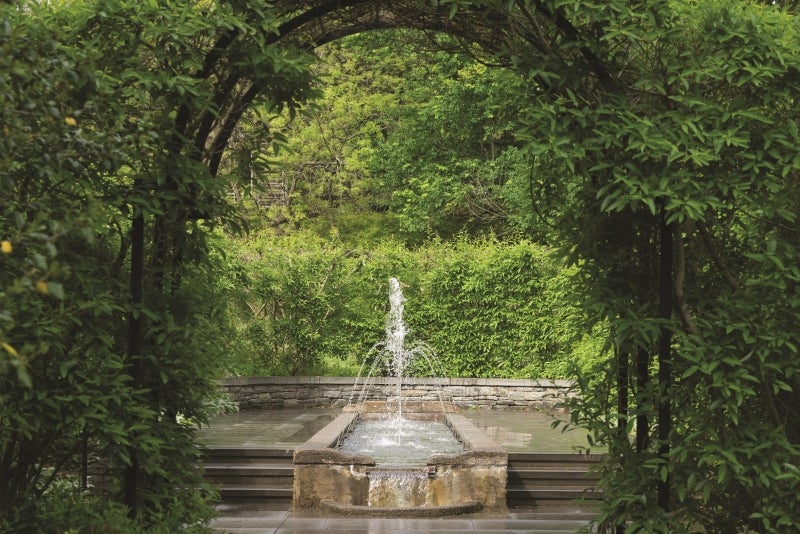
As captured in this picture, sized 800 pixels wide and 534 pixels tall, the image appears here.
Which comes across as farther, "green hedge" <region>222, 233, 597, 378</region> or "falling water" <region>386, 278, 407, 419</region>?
"falling water" <region>386, 278, 407, 419</region>

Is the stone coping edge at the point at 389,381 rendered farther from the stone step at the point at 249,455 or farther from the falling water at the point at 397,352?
the stone step at the point at 249,455

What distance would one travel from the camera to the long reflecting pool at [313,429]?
35.6 ft

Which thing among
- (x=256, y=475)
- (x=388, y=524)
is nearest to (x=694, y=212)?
(x=388, y=524)

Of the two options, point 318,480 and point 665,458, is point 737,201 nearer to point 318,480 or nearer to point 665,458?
point 665,458

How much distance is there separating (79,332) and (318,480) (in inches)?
175

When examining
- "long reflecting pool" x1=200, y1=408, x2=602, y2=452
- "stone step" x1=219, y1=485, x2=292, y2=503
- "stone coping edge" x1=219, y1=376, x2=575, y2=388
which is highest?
"stone coping edge" x1=219, y1=376, x2=575, y2=388

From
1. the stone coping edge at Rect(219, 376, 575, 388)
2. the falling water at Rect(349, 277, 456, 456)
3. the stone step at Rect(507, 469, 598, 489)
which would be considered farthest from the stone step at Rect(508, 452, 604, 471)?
the falling water at Rect(349, 277, 456, 456)

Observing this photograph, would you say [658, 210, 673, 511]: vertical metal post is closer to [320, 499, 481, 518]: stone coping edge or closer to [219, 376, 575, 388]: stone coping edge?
[320, 499, 481, 518]: stone coping edge

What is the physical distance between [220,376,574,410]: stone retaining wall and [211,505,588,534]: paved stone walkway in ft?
22.5

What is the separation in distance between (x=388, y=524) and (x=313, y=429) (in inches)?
192

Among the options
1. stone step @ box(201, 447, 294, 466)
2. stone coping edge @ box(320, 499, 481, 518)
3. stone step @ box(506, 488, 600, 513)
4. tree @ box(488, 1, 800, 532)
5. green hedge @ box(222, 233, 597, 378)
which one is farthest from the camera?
green hedge @ box(222, 233, 597, 378)

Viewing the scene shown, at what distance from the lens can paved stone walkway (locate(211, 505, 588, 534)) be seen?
25.0 ft

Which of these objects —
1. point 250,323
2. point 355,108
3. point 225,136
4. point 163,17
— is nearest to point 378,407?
point 250,323

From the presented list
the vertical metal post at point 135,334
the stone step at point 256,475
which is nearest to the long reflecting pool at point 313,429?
the stone step at point 256,475
